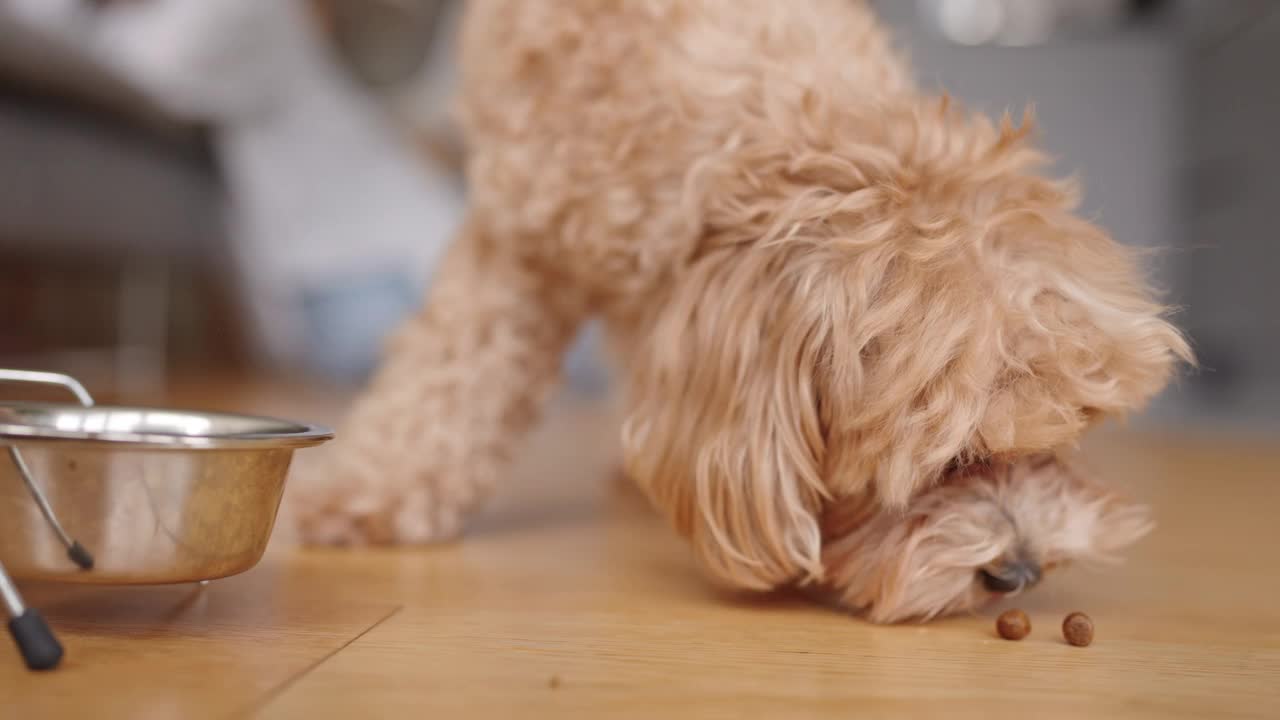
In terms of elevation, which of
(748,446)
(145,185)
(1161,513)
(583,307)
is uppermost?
(145,185)

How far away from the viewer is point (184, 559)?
0.81 meters

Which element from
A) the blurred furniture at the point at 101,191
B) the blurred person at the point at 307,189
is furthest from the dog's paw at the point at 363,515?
the blurred person at the point at 307,189

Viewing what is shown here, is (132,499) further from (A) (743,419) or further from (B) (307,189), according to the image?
(B) (307,189)

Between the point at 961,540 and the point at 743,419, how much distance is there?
20 centimetres

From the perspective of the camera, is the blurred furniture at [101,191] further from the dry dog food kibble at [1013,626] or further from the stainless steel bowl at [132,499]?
the dry dog food kibble at [1013,626]

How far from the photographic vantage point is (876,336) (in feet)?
3.02

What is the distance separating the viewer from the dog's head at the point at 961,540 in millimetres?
947

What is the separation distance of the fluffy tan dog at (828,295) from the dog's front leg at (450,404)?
15cm

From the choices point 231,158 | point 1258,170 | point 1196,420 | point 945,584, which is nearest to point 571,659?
point 945,584

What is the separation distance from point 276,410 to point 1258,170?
4215 millimetres

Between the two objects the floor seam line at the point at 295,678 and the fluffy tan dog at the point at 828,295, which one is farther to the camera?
the fluffy tan dog at the point at 828,295

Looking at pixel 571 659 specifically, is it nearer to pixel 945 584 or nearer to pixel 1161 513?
pixel 945 584

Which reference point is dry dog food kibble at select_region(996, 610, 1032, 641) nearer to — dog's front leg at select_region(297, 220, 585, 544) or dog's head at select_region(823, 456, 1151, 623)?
dog's head at select_region(823, 456, 1151, 623)

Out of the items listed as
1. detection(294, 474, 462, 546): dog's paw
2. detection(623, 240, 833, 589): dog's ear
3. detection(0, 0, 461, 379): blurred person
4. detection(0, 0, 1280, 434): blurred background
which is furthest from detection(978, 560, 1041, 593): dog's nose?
detection(0, 0, 461, 379): blurred person
